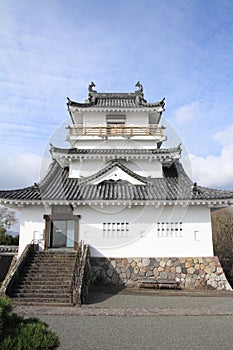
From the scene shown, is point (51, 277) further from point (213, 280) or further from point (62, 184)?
point (213, 280)

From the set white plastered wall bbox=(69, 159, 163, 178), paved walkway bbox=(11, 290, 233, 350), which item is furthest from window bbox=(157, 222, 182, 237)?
white plastered wall bbox=(69, 159, 163, 178)

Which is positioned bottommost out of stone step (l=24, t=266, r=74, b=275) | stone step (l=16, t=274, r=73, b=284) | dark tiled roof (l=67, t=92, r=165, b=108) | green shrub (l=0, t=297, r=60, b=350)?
stone step (l=16, t=274, r=73, b=284)

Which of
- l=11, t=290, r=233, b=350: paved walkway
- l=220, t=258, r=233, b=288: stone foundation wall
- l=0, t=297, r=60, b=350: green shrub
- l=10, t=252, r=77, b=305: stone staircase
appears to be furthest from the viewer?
l=220, t=258, r=233, b=288: stone foundation wall

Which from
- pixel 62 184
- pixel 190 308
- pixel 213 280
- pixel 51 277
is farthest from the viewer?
pixel 62 184

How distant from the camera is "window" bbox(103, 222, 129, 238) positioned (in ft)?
40.6

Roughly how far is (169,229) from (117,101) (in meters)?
9.80

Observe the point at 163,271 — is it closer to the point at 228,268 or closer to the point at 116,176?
the point at 116,176

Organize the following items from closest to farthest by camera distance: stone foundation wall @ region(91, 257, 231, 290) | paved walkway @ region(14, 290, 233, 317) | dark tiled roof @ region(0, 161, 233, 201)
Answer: paved walkway @ region(14, 290, 233, 317) < stone foundation wall @ region(91, 257, 231, 290) < dark tiled roof @ region(0, 161, 233, 201)

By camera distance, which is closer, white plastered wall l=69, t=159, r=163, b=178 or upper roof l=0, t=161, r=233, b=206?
upper roof l=0, t=161, r=233, b=206

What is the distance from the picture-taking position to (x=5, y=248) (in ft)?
52.7

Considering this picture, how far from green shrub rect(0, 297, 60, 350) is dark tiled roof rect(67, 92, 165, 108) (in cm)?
1449

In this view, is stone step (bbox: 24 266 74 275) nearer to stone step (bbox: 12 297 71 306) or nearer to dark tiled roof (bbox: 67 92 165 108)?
stone step (bbox: 12 297 71 306)

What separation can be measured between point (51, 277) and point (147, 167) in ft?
26.2

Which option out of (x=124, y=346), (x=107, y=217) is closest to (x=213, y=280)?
Answer: (x=107, y=217)
